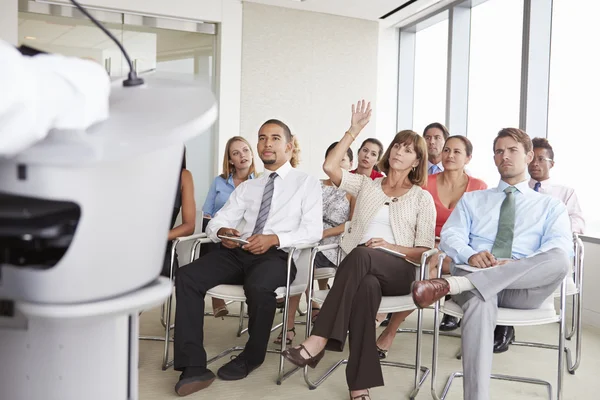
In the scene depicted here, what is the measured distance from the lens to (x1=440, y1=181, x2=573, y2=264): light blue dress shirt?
307 centimetres

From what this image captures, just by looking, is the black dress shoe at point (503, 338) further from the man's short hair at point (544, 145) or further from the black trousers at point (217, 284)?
the black trousers at point (217, 284)

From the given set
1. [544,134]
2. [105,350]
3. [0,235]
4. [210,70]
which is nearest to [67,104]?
[0,235]

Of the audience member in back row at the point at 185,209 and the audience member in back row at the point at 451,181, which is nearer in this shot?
the audience member in back row at the point at 185,209

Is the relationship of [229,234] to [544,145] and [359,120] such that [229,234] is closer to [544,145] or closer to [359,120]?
[359,120]

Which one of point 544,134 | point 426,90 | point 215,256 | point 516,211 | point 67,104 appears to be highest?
point 426,90

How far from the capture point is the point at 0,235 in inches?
33.4

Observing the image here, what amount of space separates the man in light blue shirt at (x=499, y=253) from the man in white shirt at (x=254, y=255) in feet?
2.72

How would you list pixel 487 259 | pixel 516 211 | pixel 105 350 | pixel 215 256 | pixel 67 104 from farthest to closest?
pixel 215 256 → pixel 516 211 → pixel 487 259 → pixel 105 350 → pixel 67 104

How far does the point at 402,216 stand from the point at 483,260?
538mm

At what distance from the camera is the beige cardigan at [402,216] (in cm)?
331

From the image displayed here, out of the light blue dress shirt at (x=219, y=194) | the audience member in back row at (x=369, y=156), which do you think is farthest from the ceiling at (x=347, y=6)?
the light blue dress shirt at (x=219, y=194)

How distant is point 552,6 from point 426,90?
2.32 m

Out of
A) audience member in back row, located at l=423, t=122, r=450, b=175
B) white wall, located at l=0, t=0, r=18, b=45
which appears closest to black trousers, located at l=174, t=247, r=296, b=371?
audience member in back row, located at l=423, t=122, r=450, b=175

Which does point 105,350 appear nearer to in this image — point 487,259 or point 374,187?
point 487,259
